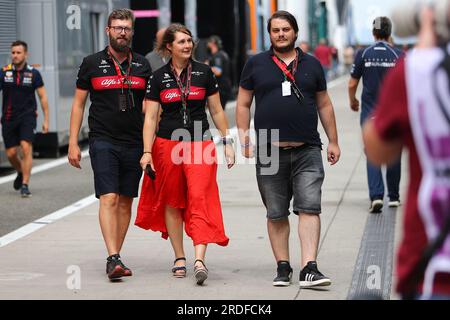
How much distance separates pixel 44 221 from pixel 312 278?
4.54 metres

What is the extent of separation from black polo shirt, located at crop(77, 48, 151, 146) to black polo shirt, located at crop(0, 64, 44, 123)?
6207 millimetres

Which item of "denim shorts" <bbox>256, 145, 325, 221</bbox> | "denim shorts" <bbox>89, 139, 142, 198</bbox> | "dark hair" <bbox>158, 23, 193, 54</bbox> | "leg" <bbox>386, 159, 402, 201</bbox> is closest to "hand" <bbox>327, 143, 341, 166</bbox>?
"denim shorts" <bbox>256, 145, 325, 221</bbox>

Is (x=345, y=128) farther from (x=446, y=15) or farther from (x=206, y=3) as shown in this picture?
(x=446, y=15)

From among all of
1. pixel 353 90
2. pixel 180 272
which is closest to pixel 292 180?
pixel 180 272

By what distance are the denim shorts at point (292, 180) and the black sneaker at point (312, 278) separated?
37 cm

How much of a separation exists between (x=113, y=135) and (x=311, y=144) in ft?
4.71

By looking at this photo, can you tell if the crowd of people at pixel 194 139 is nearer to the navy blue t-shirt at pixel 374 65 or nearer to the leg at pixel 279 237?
the leg at pixel 279 237

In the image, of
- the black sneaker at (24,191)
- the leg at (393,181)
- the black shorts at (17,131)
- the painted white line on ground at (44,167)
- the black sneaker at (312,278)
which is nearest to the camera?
the black sneaker at (312,278)

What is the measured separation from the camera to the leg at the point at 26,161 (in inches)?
556

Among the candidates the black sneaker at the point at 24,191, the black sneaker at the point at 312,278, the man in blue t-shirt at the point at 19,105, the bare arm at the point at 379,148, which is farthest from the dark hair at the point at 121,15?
the man in blue t-shirt at the point at 19,105

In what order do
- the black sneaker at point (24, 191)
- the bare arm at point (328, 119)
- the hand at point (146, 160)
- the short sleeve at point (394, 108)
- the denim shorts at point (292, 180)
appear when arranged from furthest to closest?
the black sneaker at point (24, 191) < the hand at point (146, 160) < the bare arm at point (328, 119) < the denim shorts at point (292, 180) < the short sleeve at point (394, 108)

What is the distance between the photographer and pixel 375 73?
37.5ft

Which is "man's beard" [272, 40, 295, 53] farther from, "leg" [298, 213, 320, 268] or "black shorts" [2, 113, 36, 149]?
"black shorts" [2, 113, 36, 149]

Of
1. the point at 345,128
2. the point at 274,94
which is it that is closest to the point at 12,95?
the point at 274,94
